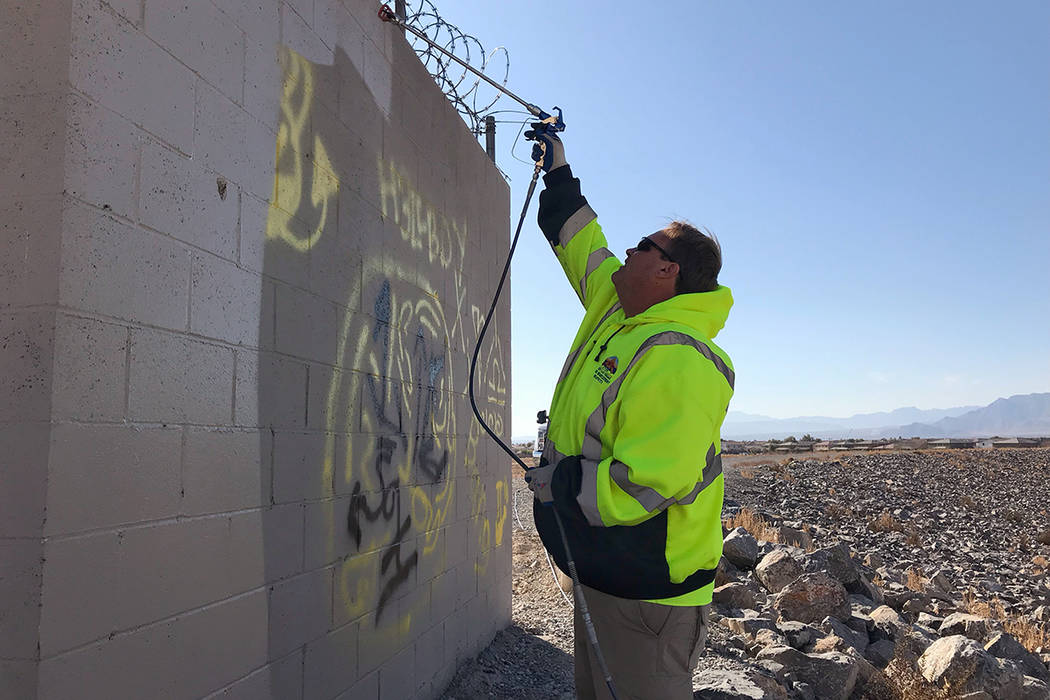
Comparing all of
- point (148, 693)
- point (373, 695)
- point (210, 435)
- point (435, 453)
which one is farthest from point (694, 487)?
point (435, 453)

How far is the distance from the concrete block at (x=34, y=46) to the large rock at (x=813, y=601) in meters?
6.02

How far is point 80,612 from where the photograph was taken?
6.18ft

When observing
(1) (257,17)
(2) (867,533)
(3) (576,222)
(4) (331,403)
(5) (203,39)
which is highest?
(1) (257,17)

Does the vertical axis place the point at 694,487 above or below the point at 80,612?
above

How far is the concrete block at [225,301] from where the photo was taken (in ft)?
7.73

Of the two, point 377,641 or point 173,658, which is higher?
point 173,658

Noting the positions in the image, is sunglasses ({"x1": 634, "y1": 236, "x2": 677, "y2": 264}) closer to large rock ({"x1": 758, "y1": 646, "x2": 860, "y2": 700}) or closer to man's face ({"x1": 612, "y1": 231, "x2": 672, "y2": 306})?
man's face ({"x1": 612, "y1": 231, "x2": 672, "y2": 306})

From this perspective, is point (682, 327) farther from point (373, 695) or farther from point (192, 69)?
point (373, 695)

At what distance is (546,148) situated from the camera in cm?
354

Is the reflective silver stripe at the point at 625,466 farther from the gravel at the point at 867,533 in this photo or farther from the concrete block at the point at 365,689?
the gravel at the point at 867,533

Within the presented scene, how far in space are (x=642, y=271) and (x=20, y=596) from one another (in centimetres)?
204

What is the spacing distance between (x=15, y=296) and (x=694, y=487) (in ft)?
6.38

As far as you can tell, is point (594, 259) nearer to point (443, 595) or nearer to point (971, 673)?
point (443, 595)

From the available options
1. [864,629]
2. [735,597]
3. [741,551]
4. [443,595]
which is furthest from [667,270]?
[741,551]
